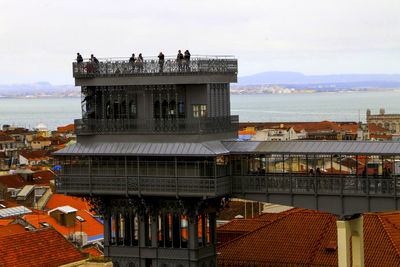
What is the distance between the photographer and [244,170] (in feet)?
130

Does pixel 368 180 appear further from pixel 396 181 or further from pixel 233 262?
pixel 233 262

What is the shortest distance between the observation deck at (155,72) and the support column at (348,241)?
7660 mm

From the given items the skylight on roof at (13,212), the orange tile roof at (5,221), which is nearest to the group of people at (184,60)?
the orange tile roof at (5,221)

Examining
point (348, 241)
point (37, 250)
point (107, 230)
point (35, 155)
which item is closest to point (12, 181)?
point (35, 155)

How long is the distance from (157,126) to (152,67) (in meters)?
2.37

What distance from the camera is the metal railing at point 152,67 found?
130 feet

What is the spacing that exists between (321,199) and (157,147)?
6.72 m

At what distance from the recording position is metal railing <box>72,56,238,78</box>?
3956cm

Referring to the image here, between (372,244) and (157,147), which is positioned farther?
(372,244)

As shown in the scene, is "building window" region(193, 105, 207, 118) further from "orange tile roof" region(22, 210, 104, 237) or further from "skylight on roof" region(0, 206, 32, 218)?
"skylight on roof" region(0, 206, 32, 218)

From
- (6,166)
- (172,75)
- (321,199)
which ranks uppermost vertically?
(172,75)

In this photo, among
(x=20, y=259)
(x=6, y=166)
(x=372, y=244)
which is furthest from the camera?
(x=6, y=166)

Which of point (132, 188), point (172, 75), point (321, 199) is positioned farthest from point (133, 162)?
point (321, 199)

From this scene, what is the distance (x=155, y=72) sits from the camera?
1566 inches
